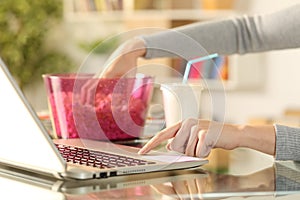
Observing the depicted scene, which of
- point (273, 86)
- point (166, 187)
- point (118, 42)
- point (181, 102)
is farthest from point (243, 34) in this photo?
point (118, 42)

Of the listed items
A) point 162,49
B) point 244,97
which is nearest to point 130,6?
point 244,97

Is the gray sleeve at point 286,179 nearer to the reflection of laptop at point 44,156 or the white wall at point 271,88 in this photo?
the reflection of laptop at point 44,156

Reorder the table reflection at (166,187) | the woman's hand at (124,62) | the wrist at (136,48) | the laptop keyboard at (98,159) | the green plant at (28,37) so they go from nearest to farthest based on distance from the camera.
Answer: the table reflection at (166,187) < the laptop keyboard at (98,159) < the woman's hand at (124,62) < the wrist at (136,48) < the green plant at (28,37)

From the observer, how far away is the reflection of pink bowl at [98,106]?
1.45 metres

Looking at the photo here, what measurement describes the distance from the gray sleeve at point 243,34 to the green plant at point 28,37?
2681mm

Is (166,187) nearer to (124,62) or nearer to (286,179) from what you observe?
(286,179)

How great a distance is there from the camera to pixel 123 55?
1628 millimetres

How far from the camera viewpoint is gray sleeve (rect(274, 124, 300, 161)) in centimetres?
129

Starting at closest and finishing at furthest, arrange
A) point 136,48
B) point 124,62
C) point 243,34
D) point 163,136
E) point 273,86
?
point 163,136 < point 124,62 < point 136,48 < point 243,34 < point 273,86

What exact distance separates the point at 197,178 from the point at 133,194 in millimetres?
170

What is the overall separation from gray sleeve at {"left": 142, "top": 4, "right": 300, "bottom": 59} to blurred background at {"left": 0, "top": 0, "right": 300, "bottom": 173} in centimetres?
118

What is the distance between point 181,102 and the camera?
1262mm

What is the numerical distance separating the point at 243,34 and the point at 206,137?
3.05 ft

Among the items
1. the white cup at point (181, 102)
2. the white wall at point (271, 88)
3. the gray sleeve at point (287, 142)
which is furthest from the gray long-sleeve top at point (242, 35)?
the white wall at point (271, 88)
